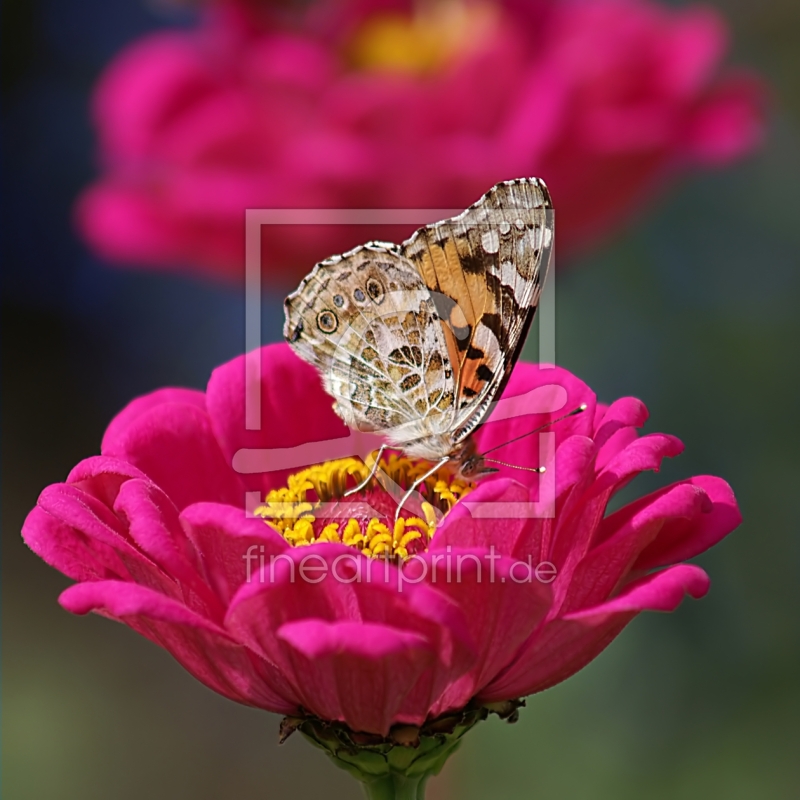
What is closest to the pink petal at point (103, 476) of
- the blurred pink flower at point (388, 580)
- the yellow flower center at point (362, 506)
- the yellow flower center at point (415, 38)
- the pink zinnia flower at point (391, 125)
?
the blurred pink flower at point (388, 580)

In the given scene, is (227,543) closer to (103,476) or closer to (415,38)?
(103,476)

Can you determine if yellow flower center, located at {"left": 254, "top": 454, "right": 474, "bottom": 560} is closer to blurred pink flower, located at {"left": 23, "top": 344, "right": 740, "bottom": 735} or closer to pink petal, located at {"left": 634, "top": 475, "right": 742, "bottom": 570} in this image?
blurred pink flower, located at {"left": 23, "top": 344, "right": 740, "bottom": 735}

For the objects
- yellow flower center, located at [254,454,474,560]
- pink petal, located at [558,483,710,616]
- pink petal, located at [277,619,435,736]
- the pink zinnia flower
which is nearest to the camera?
pink petal, located at [277,619,435,736]

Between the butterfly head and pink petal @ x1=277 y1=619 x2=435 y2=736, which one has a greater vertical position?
the butterfly head

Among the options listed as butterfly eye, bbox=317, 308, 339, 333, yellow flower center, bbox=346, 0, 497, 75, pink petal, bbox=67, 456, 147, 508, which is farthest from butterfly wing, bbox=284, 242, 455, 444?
yellow flower center, bbox=346, 0, 497, 75

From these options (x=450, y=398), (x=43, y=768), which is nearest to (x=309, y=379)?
(x=450, y=398)

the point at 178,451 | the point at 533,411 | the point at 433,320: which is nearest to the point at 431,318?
the point at 433,320

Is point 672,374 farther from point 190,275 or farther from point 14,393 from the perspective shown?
point 14,393

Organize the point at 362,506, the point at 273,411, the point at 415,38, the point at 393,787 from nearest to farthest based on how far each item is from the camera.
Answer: the point at 393,787 < the point at 362,506 < the point at 273,411 < the point at 415,38
